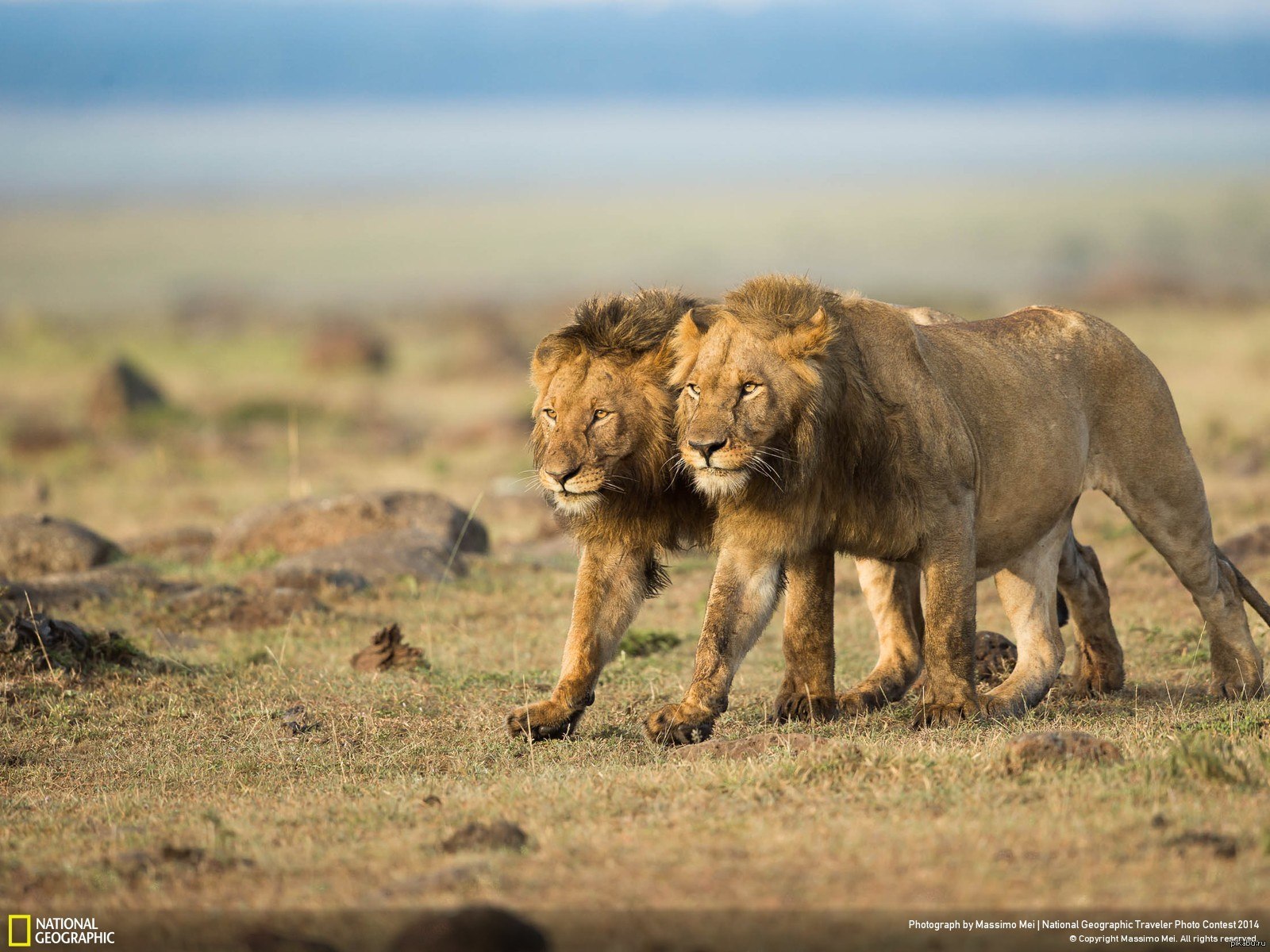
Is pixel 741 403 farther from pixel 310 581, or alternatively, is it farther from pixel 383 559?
pixel 383 559

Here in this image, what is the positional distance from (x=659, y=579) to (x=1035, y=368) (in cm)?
215

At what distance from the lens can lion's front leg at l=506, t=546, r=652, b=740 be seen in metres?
6.57

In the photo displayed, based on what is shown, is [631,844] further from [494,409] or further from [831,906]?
[494,409]

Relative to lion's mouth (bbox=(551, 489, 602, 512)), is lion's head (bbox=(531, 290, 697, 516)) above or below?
above

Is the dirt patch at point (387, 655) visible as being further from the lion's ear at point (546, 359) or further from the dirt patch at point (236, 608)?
the lion's ear at point (546, 359)

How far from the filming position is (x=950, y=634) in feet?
22.0

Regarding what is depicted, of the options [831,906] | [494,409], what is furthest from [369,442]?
[831,906]

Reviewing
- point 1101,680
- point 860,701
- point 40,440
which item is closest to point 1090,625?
point 1101,680

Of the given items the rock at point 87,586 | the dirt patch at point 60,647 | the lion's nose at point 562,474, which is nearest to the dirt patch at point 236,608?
the rock at point 87,586

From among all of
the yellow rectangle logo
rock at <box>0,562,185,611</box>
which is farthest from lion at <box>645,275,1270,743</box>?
rock at <box>0,562,185,611</box>

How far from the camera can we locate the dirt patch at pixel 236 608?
10.1m

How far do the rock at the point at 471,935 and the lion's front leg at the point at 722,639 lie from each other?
2467mm

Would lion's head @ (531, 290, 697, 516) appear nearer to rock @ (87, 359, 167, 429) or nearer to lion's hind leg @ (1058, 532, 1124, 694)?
lion's hind leg @ (1058, 532, 1124, 694)

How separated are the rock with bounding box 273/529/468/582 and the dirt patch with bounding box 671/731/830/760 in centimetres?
517
